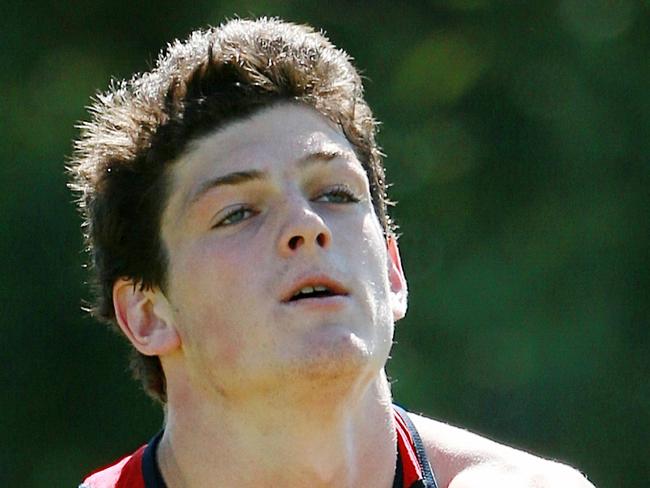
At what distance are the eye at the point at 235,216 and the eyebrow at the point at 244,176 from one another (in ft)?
0.19

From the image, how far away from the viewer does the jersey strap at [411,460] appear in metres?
3.53

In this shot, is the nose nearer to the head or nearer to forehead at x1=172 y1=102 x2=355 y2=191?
forehead at x1=172 y1=102 x2=355 y2=191

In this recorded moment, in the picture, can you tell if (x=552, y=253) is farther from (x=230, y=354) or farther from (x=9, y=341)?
(x=230, y=354)

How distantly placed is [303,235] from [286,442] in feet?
1.57

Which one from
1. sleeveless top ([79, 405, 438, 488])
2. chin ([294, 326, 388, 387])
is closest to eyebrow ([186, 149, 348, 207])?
chin ([294, 326, 388, 387])

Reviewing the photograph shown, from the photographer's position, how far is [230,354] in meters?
3.29

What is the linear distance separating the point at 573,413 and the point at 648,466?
1.56ft

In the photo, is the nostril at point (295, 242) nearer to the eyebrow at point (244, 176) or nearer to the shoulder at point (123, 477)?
the eyebrow at point (244, 176)

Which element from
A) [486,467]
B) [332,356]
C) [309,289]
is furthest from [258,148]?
[486,467]

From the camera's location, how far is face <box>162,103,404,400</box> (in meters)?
3.18

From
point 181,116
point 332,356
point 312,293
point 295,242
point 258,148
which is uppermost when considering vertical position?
point 181,116

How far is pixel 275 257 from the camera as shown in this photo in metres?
3.22

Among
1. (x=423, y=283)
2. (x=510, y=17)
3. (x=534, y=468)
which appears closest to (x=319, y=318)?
(x=534, y=468)

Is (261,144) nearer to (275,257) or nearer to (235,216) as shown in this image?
(235,216)
